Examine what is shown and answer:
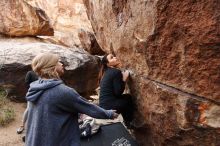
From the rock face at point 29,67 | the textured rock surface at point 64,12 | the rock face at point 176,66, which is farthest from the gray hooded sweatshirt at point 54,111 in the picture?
the textured rock surface at point 64,12

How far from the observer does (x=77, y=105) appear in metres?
3.28

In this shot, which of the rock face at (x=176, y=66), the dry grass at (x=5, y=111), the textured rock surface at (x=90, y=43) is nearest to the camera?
the rock face at (x=176, y=66)

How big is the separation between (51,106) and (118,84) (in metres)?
1.65

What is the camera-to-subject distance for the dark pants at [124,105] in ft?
15.7

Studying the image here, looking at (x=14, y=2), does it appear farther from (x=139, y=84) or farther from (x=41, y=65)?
(x=41, y=65)

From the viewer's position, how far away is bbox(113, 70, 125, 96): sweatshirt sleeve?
4.73 m

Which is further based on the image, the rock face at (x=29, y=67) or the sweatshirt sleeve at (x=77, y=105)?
the rock face at (x=29, y=67)

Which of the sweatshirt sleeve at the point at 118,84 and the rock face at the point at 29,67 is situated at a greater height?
the sweatshirt sleeve at the point at 118,84

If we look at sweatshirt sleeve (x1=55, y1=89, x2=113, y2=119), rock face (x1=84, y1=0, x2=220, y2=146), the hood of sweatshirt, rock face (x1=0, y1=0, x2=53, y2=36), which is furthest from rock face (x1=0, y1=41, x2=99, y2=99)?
sweatshirt sleeve (x1=55, y1=89, x2=113, y2=119)

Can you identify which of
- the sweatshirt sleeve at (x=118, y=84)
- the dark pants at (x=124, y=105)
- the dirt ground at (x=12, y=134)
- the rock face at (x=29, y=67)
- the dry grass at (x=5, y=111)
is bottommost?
the dirt ground at (x=12, y=134)

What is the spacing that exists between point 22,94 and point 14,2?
10.5 feet

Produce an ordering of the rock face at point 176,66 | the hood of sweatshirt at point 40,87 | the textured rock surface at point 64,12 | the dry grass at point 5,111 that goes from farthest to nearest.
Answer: the textured rock surface at point 64,12 < the dry grass at point 5,111 < the rock face at point 176,66 < the hood of sweatshirt at point 40,87

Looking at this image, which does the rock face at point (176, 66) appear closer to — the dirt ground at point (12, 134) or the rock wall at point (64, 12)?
the dirt ground at point (12, 134)

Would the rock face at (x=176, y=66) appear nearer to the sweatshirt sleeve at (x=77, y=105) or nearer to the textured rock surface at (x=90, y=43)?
the sweatshirt sleeve at (x=77, y=105)
